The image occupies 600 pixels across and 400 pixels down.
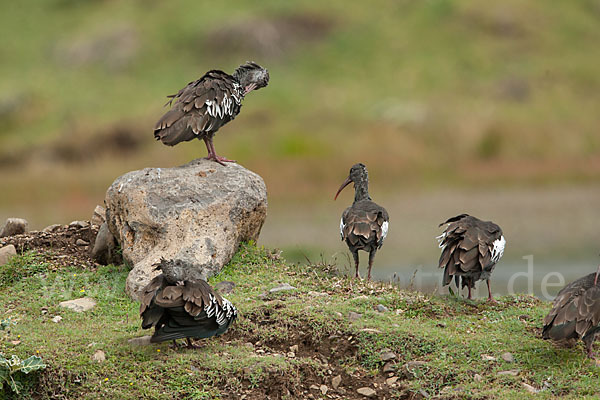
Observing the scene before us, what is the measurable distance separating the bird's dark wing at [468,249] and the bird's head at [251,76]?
349 cm

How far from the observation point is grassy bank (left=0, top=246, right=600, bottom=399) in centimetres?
720

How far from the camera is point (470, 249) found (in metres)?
8.88

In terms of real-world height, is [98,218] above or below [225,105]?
below

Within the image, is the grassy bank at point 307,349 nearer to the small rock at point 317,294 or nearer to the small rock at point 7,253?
the small rock at point 317,294

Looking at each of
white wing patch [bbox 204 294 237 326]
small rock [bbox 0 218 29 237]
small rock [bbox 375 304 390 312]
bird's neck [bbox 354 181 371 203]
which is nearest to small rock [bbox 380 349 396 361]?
small rock [bbox 375 304 390 312]

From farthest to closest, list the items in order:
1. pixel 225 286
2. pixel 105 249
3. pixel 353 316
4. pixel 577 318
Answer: pixel 105 249, pixel 225 286, pixel 353 316, pixel 577 318

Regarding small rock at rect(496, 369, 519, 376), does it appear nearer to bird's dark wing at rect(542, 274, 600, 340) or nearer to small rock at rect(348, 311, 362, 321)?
bird's dark wing at rect(542, 274, 600, 340)

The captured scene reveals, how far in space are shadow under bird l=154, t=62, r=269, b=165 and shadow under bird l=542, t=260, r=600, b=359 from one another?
475 centimetres

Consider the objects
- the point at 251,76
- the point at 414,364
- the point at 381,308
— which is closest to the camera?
the point at 414,364

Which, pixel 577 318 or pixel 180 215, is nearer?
pixel 577 318

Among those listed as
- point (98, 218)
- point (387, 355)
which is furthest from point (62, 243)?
point (387, 355)

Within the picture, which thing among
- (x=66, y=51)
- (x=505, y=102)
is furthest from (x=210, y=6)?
(x=505, y=102)

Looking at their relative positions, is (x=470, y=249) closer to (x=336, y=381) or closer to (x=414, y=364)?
(x=414, y=364)

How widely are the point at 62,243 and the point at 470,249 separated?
5.65 metres
